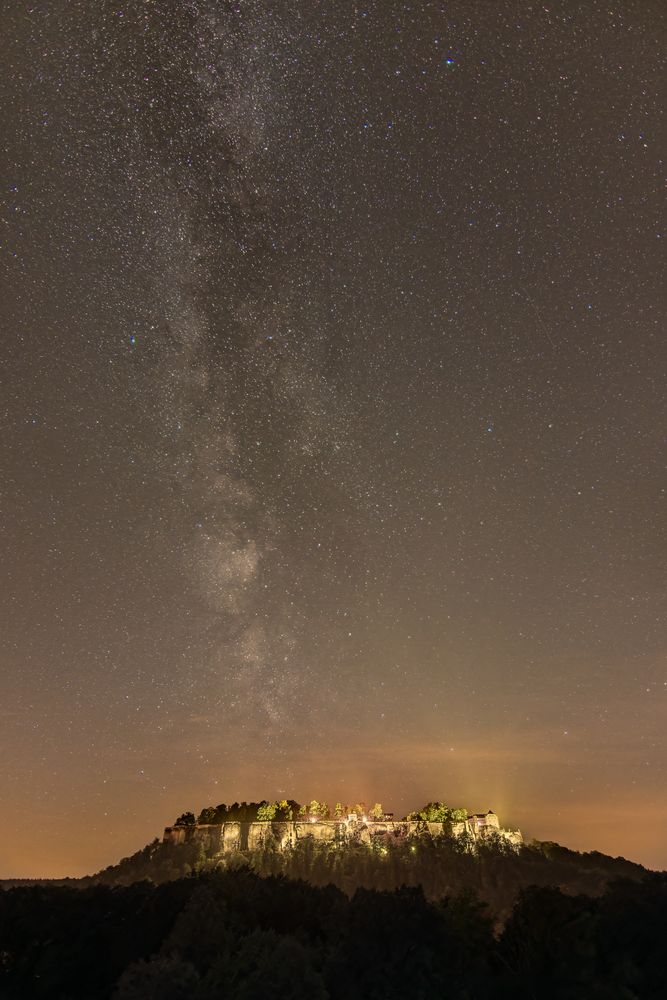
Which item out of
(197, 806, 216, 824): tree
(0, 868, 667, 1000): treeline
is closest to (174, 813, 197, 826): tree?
(197, 806, 216, 824): tree

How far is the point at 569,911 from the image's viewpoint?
112ft

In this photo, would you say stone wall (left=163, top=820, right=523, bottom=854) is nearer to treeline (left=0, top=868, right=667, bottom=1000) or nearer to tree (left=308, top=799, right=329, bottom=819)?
tree (left=308, top=799, right=329, bottom=819)

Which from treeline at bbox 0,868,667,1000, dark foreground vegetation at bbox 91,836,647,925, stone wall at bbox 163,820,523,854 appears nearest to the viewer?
treeline at bbox 0,868,667,1000

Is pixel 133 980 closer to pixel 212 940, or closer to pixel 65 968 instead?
pixel 212 940

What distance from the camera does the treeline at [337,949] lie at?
27.1 m

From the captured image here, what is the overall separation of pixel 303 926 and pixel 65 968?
13.8m

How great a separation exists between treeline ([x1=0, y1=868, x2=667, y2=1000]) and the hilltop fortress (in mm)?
114336

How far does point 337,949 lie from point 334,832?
423 ft

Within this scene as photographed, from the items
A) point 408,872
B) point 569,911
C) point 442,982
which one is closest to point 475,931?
point 569,911

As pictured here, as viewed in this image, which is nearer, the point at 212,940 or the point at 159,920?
the point at 212,940

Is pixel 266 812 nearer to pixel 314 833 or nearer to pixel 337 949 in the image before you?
pixel 314 833

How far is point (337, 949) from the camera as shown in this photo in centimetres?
3075

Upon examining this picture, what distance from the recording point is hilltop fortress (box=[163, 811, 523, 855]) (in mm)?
146375

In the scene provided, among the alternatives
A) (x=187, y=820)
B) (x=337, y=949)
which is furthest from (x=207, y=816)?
(x=337, y=949)
